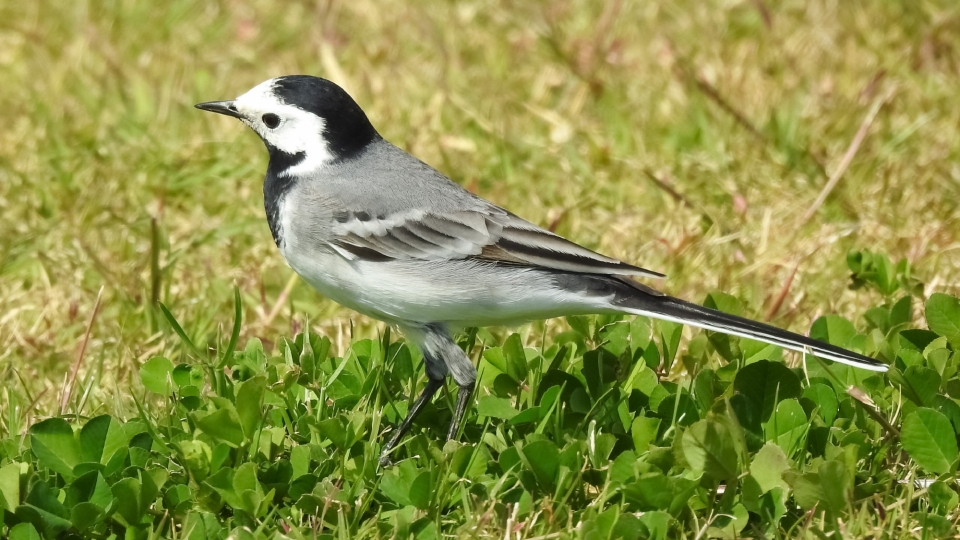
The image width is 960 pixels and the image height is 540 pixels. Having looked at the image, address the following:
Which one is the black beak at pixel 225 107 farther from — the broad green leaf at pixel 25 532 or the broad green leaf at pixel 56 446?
the broad green leaf at pixel 25 532

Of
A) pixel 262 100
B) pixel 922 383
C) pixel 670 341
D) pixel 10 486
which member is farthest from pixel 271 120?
pixel 922 383

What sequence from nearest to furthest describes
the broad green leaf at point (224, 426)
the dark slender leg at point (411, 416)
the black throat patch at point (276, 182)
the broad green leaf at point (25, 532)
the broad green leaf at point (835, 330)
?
the broad green leaf at point (25, 532)
the broad green leaf at point (224, 426)
the dark slender leg at point (411, 416)
the broad green leaf at point (835, 330)
the black throat patch at point (276, 182)

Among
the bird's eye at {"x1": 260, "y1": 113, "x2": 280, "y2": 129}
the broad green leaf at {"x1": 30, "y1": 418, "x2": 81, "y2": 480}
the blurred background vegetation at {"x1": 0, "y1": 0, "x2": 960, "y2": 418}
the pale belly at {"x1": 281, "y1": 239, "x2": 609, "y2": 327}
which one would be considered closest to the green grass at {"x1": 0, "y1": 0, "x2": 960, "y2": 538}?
the blurred background vegetation at {"x1": 0, "y1": 0, "x2": 960, "y2": 418}

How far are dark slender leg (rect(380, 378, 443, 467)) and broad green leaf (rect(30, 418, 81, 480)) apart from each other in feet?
3.07

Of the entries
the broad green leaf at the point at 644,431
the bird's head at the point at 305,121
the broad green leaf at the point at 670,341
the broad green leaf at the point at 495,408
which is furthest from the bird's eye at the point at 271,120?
the broad green leaf at the point at 644,431

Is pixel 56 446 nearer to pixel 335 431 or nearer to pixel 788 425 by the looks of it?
pixel 335 431

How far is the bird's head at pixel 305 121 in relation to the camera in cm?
475

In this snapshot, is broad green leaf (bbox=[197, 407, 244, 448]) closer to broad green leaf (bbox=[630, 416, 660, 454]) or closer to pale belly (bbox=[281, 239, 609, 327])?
pale belly (bbox=[281, 239, 609, 327])

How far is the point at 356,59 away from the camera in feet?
27.1

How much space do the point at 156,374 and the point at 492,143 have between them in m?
3.24

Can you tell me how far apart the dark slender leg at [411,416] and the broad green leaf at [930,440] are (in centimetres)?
159

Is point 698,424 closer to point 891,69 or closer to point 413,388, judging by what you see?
point 413,388

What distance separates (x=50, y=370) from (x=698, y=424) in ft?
8.95

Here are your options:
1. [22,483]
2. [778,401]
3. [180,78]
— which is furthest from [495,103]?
[22,483]
